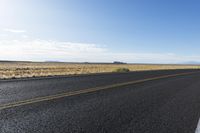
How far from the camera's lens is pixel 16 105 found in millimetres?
6449

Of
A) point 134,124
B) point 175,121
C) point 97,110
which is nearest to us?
point 134,124

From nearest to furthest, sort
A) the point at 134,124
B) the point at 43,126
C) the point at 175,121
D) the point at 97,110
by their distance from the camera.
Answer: the point at 43,126, the point at 134,124, the point at 175,121, the point at 97,110

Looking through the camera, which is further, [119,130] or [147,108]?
[147,108]

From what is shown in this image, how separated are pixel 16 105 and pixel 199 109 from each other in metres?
4.91

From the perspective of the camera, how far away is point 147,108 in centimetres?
670

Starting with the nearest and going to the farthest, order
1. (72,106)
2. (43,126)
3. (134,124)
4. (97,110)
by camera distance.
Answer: (43,126) < (134,124) < (97,110) < (72,106)

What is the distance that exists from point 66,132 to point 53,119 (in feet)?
3.19

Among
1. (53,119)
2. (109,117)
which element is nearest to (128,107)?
(109,117)

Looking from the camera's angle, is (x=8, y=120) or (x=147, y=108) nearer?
(x=8, y=120)

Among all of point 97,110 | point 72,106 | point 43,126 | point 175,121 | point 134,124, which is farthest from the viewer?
point 72,106

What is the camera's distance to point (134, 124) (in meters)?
4.85

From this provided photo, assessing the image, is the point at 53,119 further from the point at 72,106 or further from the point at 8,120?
the point at 72,106

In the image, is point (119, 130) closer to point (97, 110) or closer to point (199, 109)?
point (97, 110)

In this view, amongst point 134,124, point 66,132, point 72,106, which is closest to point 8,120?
point 66,132
